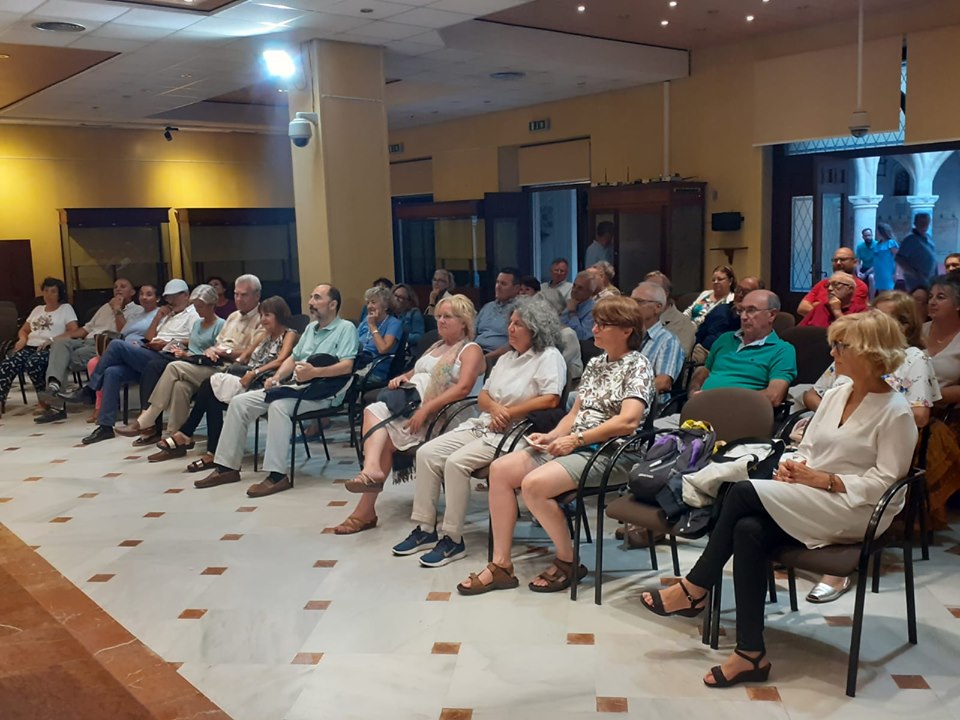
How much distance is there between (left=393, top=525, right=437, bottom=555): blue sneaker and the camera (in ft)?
14.6

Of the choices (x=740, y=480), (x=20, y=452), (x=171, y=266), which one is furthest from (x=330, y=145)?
(x=171, y=266)

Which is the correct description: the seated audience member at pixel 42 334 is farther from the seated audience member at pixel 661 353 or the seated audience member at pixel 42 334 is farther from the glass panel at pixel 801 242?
the glass panel at pixel 801 242

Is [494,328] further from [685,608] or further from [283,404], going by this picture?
[685,608]

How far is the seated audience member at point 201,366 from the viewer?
665 centimetres

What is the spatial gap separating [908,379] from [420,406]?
2.37m

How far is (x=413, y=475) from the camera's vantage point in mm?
4867

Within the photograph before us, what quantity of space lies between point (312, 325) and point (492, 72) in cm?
469

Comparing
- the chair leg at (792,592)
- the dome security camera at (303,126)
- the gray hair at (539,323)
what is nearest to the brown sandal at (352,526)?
the gray hair at (539,323)

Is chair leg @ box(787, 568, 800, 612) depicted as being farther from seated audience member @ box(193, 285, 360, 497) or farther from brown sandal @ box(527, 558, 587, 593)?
seated audience member @ box(193, 285, 360, 497)

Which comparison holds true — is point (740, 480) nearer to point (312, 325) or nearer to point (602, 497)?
point (602, 497)

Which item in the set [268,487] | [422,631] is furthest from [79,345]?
[422,631]

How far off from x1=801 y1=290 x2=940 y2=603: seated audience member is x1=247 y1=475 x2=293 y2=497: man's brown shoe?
3.18m

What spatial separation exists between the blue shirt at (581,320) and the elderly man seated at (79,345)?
4463mm

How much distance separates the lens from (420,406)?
481 centimetres
